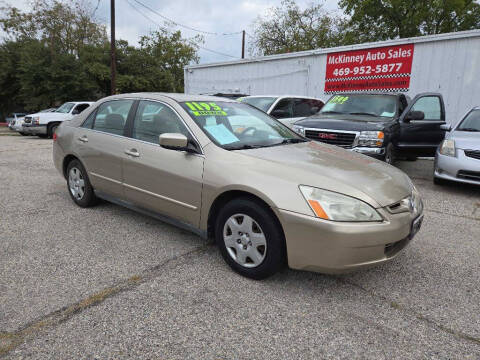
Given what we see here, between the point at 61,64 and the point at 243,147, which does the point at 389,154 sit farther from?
the point at 61,64

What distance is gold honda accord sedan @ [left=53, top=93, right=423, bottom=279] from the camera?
2371mm

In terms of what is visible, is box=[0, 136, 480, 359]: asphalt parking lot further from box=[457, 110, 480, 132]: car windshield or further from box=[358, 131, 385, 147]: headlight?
box=[457, 110, 480, 132]: car windshield

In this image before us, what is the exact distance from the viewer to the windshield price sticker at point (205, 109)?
11.0 feet

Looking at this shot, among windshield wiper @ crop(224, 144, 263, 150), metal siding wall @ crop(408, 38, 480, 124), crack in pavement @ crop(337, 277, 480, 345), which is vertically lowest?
crack in pavement @ crop(337, 277, 480, 345)

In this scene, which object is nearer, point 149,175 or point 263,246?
point 263,246

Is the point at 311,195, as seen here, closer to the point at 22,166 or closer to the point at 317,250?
the point at 317,250

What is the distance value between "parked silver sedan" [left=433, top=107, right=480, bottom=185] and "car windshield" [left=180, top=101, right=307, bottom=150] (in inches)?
135

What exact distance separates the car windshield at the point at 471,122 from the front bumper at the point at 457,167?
2.80 feet

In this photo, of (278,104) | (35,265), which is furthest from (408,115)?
(35,265)

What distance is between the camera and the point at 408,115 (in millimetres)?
6613

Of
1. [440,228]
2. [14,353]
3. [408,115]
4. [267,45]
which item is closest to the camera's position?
[14,353]

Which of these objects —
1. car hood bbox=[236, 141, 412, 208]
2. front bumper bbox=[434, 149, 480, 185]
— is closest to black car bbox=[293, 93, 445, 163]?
front bumper bbox=[434, 149, 480, 185]

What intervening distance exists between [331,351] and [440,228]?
112 inches

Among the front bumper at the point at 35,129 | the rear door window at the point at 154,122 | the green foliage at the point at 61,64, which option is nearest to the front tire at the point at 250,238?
the rear door window at the point at 154,122
